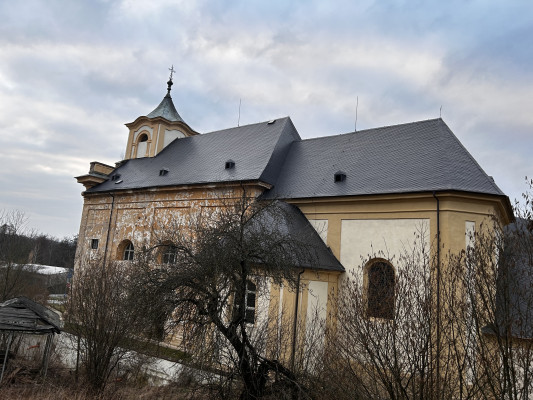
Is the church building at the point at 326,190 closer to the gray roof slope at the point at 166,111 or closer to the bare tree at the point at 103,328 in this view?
the gray roof slope at the point at 166,111

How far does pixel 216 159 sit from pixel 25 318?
1085cm

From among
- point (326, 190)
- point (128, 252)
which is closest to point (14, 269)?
point (128, 252)

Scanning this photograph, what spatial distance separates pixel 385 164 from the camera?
51.6 ft

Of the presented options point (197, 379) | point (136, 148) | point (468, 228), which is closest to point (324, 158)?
point (468, 228)

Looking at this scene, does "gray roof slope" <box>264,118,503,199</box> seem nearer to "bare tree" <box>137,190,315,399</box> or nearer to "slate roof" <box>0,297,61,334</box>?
"bare tree" <box>137,190,315,399</box>

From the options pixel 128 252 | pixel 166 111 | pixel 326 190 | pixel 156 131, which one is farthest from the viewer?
pixel 166 111

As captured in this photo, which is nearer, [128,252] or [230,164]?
[230,164]

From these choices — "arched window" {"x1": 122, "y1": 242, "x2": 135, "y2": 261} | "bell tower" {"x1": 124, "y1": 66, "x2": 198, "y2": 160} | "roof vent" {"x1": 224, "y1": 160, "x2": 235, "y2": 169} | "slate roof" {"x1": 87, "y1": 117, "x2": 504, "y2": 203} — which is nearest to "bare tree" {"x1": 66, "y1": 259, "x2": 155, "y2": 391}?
"slate roof" {"x1": 87, "y1": 117, "x2": 504, "y2": 203}

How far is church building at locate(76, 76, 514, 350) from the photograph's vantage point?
13234 mm

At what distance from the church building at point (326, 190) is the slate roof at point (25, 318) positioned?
3.80m

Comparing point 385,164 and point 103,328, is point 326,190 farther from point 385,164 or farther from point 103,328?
point 103,328

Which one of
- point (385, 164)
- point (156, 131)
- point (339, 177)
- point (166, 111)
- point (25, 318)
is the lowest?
point (25, 318)

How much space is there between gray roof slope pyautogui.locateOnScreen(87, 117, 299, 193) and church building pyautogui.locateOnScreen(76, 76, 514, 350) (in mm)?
83

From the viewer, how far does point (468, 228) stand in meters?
13.1
